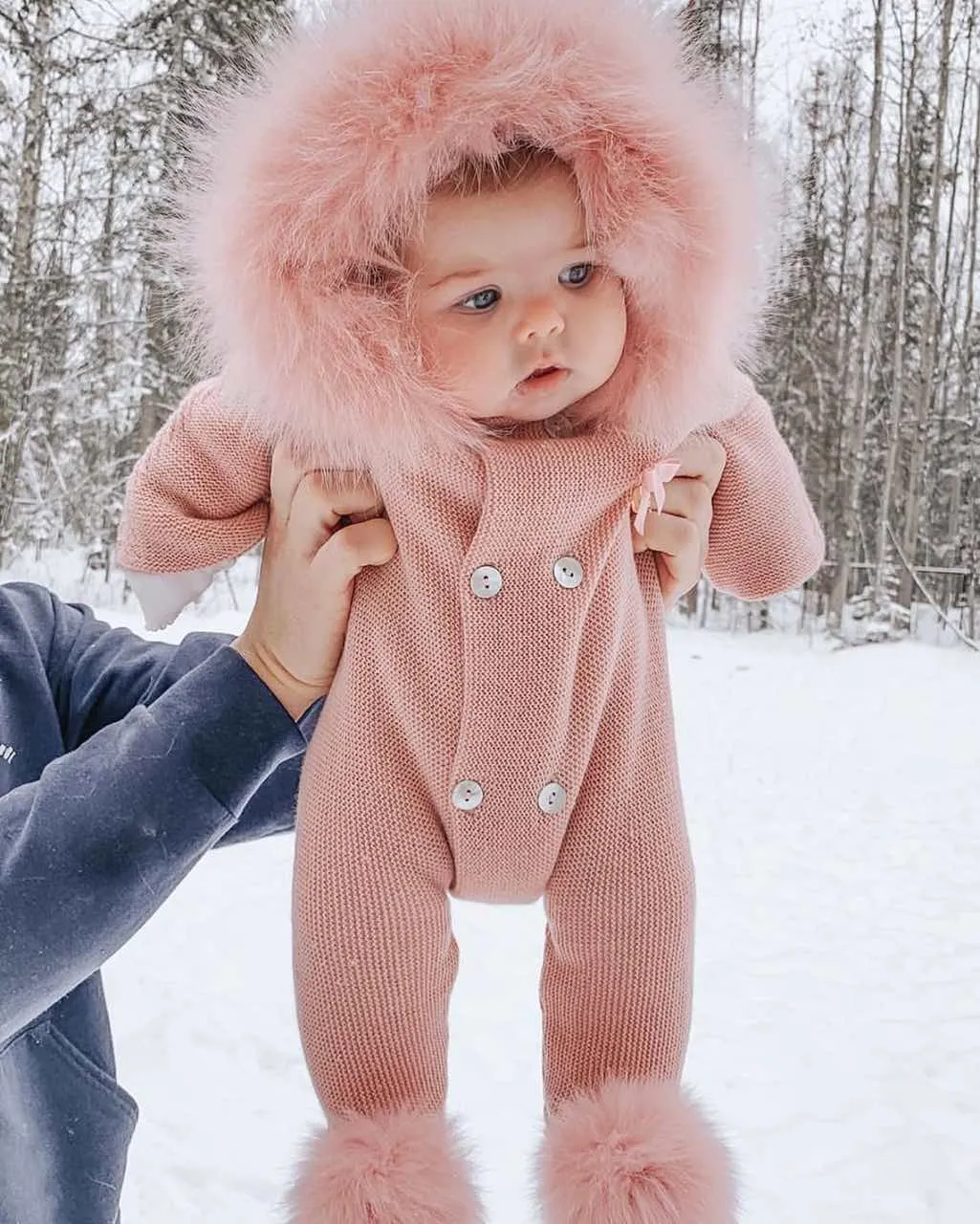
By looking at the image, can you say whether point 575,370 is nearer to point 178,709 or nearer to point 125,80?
point 178,709

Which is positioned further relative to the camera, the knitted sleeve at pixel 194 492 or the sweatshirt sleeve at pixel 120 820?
the knitted sleeve at pixel 194 492

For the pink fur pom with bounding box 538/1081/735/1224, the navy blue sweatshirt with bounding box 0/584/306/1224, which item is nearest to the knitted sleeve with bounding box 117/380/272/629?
the navy blue sweatshirt with bounding box 0/584/306/1224

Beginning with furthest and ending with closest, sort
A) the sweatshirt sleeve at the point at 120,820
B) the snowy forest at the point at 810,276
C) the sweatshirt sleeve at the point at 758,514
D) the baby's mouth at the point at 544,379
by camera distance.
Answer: the snowy forest at the point at 810,276
the sweatshirt sleeve at the point at 758,514
the baby's mouth at the point at 544,379
the sweatshirt sleeve at the point at 120,820

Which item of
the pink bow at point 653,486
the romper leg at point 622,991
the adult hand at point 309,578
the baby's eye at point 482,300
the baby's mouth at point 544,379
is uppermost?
the baby's eye at point 482,300

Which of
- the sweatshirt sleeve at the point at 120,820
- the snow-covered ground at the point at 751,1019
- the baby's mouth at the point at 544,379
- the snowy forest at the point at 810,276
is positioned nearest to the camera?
the sweatshirt sleeve at the point at 120,820

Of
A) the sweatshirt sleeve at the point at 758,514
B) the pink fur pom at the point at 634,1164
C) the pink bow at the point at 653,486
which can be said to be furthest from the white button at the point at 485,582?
the pink fur pom at the point at 634,1164

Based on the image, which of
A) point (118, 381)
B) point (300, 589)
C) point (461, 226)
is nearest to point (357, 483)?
point (300, 589)

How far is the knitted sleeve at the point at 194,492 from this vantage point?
781 millimetres

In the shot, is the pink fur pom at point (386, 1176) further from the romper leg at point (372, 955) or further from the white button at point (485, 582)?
the white button at point (485, 582)

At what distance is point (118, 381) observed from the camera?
6152 millimetres

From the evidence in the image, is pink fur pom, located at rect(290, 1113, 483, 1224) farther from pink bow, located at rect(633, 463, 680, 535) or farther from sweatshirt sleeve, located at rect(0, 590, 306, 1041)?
pink bow, located at rect(633, 463, 680, 535)

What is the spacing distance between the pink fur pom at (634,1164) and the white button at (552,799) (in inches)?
7.1

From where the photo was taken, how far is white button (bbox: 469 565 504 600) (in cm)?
73

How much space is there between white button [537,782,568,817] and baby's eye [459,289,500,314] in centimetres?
33
